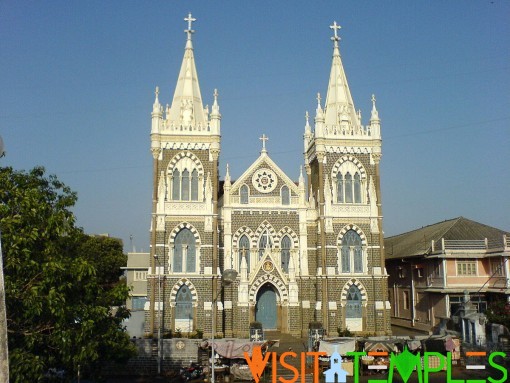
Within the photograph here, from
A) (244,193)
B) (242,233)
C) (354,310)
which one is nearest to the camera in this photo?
(354,310)

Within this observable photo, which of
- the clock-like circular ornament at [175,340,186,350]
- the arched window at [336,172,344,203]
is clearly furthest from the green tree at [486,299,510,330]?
the clock-like circular ornament at [175,340,186,350]

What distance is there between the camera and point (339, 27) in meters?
43.6

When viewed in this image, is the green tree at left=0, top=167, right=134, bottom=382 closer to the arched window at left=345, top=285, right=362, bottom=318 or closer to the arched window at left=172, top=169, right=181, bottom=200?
the arched window at left=172, top=169, right=181, bottom=200

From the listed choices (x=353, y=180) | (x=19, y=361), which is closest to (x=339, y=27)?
(x=353, y=180)

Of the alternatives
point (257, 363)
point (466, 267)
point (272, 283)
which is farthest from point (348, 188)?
point (257, 363)

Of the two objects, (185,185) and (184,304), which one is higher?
(185,185)

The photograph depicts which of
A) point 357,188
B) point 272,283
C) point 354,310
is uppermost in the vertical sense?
point 357,188

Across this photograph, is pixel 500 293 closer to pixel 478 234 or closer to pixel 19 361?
pixel 478 234

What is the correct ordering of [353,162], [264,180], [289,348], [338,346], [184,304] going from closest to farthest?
[338,346]
[289,348]
[184,304]
[353,162]
[264,180]

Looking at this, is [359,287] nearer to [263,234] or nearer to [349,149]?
[263,234]

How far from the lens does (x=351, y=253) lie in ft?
128

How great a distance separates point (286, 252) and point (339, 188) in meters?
5.97

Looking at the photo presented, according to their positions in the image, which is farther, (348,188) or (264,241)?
(348,188)

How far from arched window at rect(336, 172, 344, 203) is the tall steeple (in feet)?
32.9
